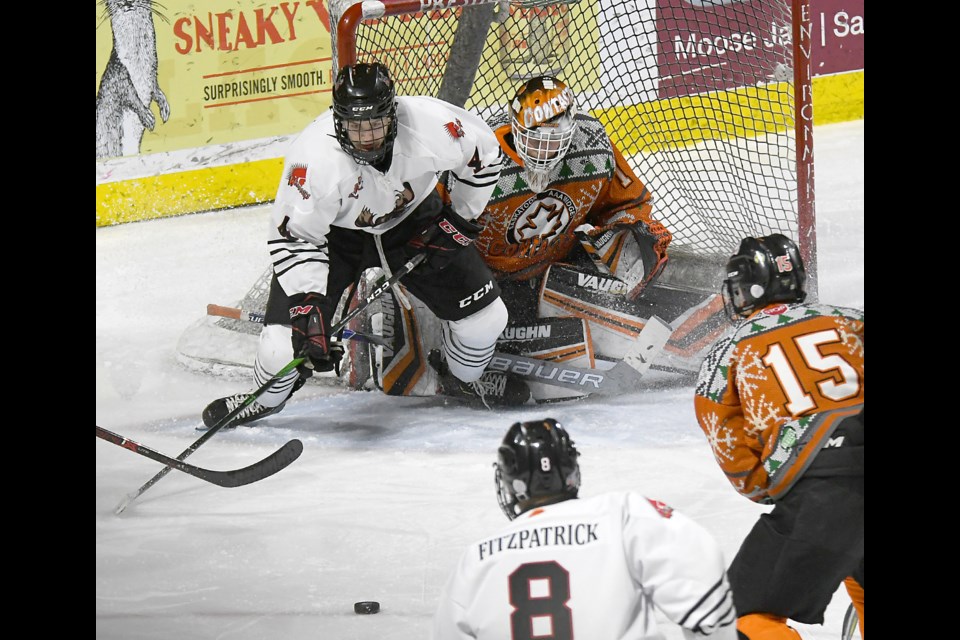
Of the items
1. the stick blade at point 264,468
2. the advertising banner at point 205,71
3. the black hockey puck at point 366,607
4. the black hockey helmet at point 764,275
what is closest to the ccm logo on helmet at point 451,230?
the stick blade at point 264,468

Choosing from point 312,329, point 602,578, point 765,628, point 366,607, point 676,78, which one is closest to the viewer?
point 602,578

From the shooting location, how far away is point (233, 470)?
329 centimetres

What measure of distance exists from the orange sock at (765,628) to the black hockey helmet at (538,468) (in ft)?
1.34

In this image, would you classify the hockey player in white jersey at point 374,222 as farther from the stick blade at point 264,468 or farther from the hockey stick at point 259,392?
the stick blade at point 264,468

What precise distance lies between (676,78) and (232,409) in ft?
6.40

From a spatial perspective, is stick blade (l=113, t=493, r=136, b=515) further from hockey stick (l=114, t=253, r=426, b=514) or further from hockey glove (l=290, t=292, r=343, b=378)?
hockey glove (l=290, t=292, r=343, b=378)

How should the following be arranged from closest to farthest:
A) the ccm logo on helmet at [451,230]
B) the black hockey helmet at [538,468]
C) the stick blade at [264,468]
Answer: the black hockey helmet at [538,468] → the stick blade at [264,468] → the ccm logo on helmet at [451,230]

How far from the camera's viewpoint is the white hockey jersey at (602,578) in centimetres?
153

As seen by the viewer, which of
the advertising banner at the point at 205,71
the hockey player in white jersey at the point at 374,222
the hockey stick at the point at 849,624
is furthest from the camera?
the advertising banner at the point at 205,71

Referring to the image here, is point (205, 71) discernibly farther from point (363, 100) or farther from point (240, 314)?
point (363, 100)

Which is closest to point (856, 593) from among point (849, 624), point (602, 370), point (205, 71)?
point (849, 624)

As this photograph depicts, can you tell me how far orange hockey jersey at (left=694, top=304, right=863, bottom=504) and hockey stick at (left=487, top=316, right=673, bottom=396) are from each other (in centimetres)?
175

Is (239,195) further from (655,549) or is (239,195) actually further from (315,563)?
(655,549)
